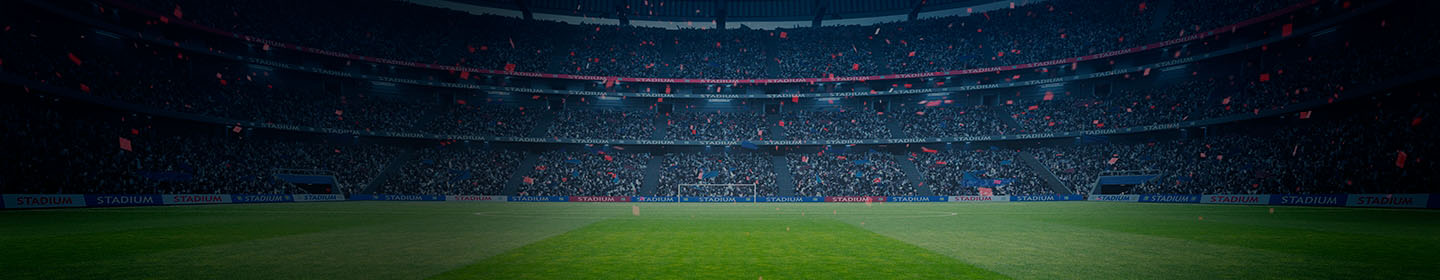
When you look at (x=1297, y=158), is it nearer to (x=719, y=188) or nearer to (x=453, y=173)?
(x=719, y=188)

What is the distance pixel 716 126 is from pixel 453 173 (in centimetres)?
2094

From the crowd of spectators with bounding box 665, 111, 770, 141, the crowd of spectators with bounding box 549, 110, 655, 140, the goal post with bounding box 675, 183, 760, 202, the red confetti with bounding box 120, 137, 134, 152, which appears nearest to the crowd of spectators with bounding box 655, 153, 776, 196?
the goal post with bounding box 675, 183, 760, 202

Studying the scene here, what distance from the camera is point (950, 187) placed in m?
42.6

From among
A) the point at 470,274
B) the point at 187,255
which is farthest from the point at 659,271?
the point at 187,255

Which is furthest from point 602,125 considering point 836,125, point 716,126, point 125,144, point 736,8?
point 125,144

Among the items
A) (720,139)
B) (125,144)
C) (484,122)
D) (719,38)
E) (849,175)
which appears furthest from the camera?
(719,38)

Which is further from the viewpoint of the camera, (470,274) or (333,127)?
(333,127)

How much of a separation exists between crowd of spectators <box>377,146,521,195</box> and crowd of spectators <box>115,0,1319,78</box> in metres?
8.83

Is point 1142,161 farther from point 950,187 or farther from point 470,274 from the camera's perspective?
point 470,274

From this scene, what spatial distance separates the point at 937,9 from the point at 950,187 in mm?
24226

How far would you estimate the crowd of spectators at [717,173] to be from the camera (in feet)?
148

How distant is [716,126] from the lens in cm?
5278

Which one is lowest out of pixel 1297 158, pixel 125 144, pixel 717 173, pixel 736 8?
pixel 717 173

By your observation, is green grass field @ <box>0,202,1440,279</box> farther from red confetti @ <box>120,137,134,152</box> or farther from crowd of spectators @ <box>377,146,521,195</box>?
crowd of spectators @ <box>377,146,521,195</box>
